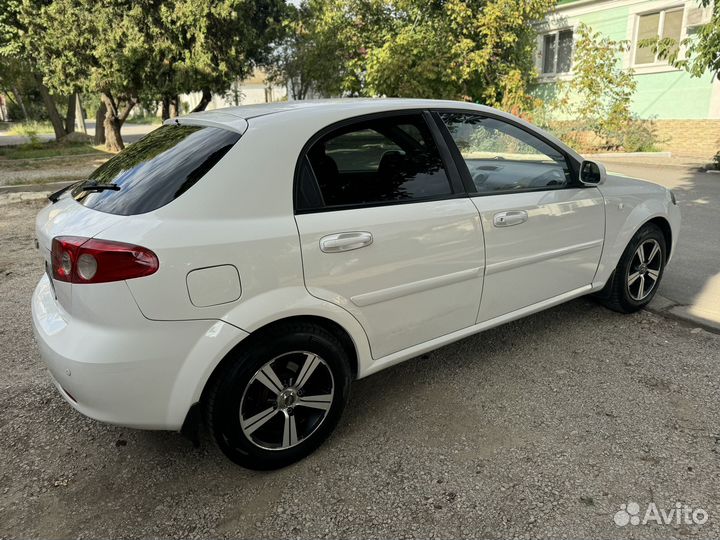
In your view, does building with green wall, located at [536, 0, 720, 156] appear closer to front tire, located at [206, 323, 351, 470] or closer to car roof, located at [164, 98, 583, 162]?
car roof, located at [164, 98, 583, 162]

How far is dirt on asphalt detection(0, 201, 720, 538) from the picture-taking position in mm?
2160

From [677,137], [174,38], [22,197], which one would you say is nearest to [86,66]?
[174,38]

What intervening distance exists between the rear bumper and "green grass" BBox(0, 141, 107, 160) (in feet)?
61.1

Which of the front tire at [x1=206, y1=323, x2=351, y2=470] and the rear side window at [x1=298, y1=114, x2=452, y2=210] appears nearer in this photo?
Answer: the front tire at [x1=206, y1=323, x2=351, y2=470]

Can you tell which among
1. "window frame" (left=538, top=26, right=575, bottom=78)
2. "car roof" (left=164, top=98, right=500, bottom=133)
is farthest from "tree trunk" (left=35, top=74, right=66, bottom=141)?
"car roof" (left=164, top=98, right=500, bottom=133)

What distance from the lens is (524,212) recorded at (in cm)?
309

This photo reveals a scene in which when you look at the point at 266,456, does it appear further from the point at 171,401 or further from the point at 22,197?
the point at 22,197

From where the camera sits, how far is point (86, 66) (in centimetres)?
1509

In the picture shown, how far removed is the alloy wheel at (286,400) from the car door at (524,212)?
1126 mm

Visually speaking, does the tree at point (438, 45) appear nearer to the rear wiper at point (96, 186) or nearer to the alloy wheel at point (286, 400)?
the rear wiper at point (96, 186)

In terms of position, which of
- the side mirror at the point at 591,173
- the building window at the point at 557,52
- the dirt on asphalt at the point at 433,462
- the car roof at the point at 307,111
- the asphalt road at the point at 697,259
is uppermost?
the building window at the point at 557,52

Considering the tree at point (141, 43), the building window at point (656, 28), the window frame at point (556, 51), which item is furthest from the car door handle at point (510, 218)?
the window frame at point (556, 51)

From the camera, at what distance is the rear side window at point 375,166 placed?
97.0 inches

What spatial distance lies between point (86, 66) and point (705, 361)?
54.9 ft
